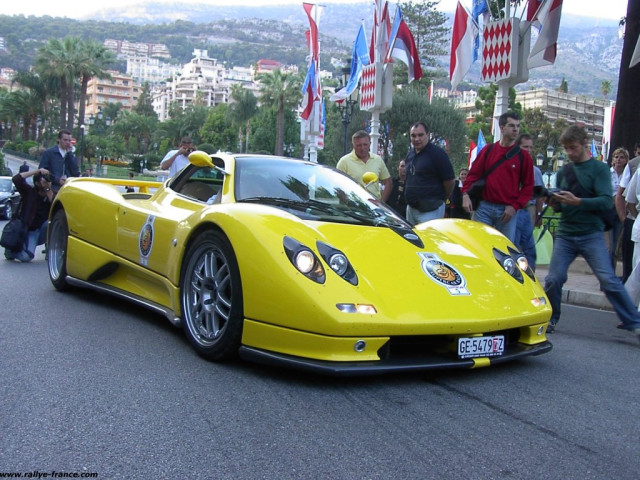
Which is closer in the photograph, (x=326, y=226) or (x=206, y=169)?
(x=326, y=226)

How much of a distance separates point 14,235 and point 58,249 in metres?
2.63

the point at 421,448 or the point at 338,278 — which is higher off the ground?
the point at 338,278

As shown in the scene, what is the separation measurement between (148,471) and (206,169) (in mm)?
3015

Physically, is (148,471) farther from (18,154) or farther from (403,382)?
(18,154)

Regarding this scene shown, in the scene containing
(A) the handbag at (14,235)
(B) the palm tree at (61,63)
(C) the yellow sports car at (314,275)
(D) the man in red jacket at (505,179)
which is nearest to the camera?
(C) the yellow sports car at (314,275)

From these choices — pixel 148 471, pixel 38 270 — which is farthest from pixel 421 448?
pixel 38 270

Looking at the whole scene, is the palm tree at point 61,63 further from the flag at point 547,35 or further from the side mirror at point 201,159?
the side mirror at point 201,159

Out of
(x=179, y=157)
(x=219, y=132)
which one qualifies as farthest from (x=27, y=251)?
(x=219, y=132)

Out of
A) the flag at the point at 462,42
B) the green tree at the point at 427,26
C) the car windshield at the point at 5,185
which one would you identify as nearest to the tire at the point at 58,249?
the flag at the point at 462,42

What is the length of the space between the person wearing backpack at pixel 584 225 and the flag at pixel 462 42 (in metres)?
6.65

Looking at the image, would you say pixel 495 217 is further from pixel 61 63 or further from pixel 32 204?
pixel 61 63

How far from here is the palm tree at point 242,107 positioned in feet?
309

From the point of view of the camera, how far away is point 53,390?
10.4ft

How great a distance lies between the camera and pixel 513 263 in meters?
4.28
